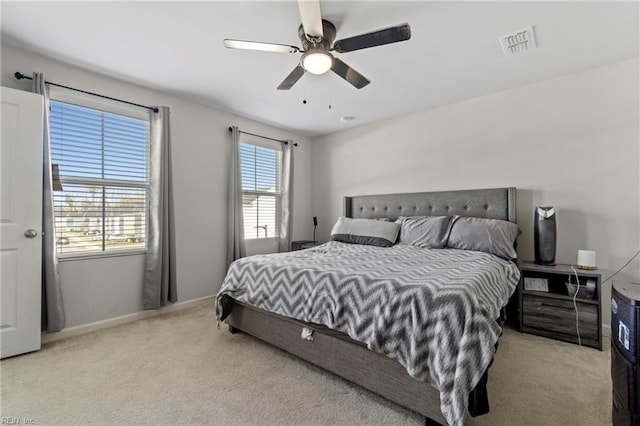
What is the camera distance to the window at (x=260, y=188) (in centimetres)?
409

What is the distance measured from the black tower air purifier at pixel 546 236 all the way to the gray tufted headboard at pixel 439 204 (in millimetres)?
322

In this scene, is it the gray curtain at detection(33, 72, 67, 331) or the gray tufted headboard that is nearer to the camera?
the gray curtain at detection(33, 72, 67, 331)

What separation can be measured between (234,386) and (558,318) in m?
2.74

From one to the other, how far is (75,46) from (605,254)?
197 inches

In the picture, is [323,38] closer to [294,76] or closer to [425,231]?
[294,76]

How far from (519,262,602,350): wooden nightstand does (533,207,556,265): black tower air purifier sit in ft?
0.29

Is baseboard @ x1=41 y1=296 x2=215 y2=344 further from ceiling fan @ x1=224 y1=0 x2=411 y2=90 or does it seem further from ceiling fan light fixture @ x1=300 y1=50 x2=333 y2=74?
ceiling fan light fixture @ x1=300 y1=50 x2=333 y2=74

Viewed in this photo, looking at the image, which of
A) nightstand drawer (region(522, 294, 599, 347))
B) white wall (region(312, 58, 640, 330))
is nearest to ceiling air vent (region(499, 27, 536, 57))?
white wall (region(312, 58, 640, 330))

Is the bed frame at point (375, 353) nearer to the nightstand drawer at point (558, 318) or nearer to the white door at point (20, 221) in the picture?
the nightstand drawer at point (558, 318)

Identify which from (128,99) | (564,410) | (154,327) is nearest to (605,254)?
(564,410)

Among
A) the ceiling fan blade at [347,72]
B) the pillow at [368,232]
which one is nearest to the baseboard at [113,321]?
the pillow at [368,232]

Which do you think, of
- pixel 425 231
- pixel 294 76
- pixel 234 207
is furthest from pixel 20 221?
pixel 425 231

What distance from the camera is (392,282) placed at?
162 cm

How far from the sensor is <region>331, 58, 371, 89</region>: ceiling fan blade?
81.7 inches
